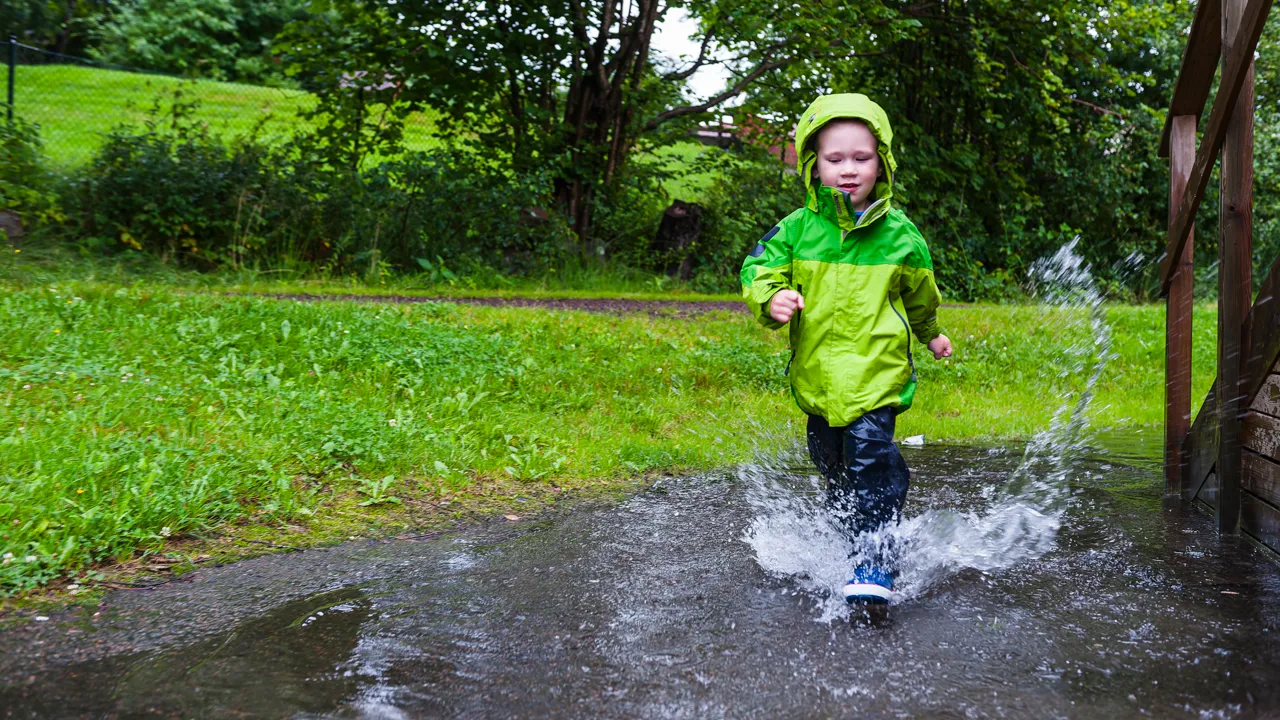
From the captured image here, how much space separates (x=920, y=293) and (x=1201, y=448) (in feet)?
6.19

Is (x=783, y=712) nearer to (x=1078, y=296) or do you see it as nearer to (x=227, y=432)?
(x=227, y=432)

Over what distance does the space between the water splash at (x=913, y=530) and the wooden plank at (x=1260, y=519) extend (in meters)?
0.71

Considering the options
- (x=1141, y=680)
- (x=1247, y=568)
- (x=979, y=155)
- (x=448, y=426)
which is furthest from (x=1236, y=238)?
(x=979, y=155)

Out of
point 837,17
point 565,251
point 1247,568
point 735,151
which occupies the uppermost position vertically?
point 837,17

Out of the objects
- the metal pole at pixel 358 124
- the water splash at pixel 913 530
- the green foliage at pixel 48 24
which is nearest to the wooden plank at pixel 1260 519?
the water splash at pixel 913 530

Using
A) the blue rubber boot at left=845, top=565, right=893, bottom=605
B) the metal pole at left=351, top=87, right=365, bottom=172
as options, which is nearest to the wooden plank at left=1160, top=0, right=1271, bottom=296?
the blue rubber boot at left=845, top=565, right=893, bottom=605

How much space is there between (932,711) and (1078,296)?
43.9ft

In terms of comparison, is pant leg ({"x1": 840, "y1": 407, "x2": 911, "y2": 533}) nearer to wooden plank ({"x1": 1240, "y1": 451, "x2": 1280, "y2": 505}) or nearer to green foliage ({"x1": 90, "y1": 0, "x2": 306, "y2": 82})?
wooden plank ({"x1": 1240, "y1": 451, "x2": 1280, "y2": 505})

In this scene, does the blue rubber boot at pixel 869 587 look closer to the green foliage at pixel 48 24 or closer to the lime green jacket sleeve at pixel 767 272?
the lime green jacket sleeve at pixel 767 272

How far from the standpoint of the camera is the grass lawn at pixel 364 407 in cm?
414

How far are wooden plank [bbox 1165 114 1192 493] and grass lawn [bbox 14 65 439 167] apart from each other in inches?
387

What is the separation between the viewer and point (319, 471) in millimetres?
4797

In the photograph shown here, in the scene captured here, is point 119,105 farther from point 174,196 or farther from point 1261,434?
point 1261,434

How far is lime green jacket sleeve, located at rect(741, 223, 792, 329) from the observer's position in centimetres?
353
